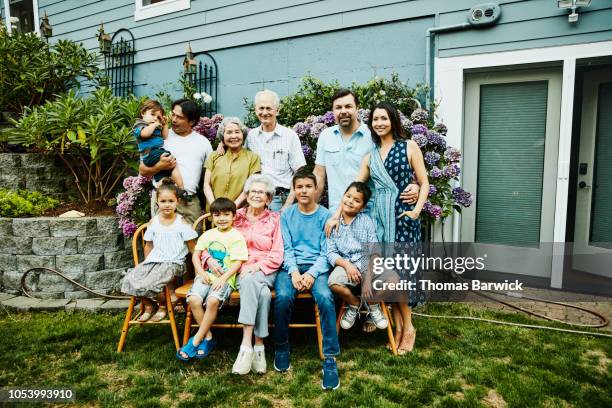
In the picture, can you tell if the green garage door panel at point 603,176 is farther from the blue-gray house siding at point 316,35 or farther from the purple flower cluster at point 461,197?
the purple flower cluster at point 461,197

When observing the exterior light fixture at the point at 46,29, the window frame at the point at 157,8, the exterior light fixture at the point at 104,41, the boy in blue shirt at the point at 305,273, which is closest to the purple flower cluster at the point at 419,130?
the boy in blue shirt at the point at 305,273

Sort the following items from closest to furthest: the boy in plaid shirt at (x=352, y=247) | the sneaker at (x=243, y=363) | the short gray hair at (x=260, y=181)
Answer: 1. the sneaker at (x=243, y=363)
2. the boy in plaid shirt at (x=352, y=247)
3. the short gray hair at (x=260, y=181)

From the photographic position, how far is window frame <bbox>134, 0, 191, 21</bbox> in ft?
20.4

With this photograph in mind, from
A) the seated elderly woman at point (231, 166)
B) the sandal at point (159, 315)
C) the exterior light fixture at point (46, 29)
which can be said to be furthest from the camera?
the exterior light fixture at point (46, 29)

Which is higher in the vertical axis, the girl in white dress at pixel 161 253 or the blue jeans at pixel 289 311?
the girl in white dress at pixel 161 253

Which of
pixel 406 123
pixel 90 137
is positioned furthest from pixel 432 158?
pixel 90 137

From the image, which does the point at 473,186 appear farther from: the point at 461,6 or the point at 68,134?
the point at 68,134

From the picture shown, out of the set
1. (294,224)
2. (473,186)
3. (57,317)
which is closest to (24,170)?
(57,317)

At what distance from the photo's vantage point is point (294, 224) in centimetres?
317

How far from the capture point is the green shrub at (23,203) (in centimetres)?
438

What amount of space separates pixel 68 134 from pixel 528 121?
4418 millimetres

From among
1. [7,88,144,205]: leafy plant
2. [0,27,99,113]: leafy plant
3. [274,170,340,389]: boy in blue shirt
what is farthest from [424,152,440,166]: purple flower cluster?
[0,27,99,113]: leafy plant

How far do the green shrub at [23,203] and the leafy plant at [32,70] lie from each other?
162 centimetres

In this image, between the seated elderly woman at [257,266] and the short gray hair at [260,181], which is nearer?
the seated elderly woman at [257,266]
